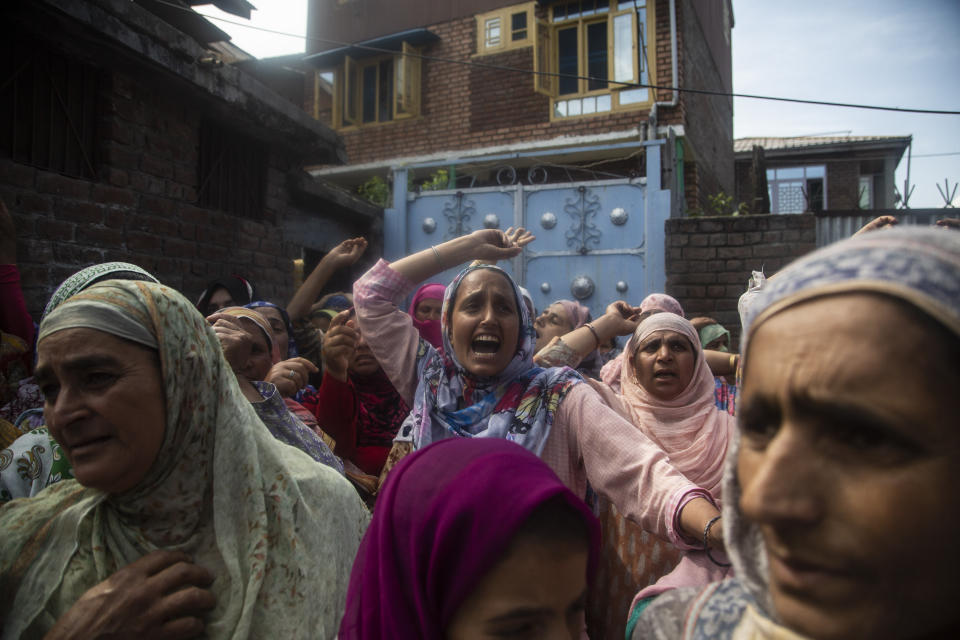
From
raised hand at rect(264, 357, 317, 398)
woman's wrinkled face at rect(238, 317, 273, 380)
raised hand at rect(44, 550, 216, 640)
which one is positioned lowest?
raised hand at rect(44, 550, 216, 640)

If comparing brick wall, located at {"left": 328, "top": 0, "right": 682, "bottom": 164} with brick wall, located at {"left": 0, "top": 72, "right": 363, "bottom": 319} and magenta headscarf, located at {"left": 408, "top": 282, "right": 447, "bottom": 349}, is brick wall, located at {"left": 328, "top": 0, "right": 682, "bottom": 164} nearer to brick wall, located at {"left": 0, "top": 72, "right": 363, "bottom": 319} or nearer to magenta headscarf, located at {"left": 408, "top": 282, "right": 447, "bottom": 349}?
brick wall, located at {"left": 0, "top": 72, "right": 363, "bottom": 319}

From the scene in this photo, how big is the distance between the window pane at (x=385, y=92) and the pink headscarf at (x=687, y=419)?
10.2 m

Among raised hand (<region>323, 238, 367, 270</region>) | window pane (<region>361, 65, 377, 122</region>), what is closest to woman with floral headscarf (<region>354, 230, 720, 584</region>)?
raised hand (<region>323, 238, 367, 270</region>)

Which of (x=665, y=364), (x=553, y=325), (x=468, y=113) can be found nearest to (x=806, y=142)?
(x=468, y=113)

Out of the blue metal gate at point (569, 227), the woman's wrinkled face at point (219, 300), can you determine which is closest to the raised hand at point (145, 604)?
the woman's wrinkled face at point (219, 300)

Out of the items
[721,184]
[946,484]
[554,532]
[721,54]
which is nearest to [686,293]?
[554,532]

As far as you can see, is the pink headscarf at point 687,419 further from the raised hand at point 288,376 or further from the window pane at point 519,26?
the window pane at point 519,26

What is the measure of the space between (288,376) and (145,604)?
1.26 metres

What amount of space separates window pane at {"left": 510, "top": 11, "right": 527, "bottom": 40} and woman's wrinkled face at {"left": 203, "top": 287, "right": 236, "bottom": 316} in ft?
28.5

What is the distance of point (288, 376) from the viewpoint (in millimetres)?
2463

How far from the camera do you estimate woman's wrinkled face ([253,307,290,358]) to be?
295cm

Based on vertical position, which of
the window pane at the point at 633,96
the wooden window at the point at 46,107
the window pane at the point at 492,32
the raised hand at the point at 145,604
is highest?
the window pane at the point at 492,32

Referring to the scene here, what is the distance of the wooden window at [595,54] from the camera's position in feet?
31.3

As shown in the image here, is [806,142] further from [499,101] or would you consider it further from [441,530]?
[441,530]
